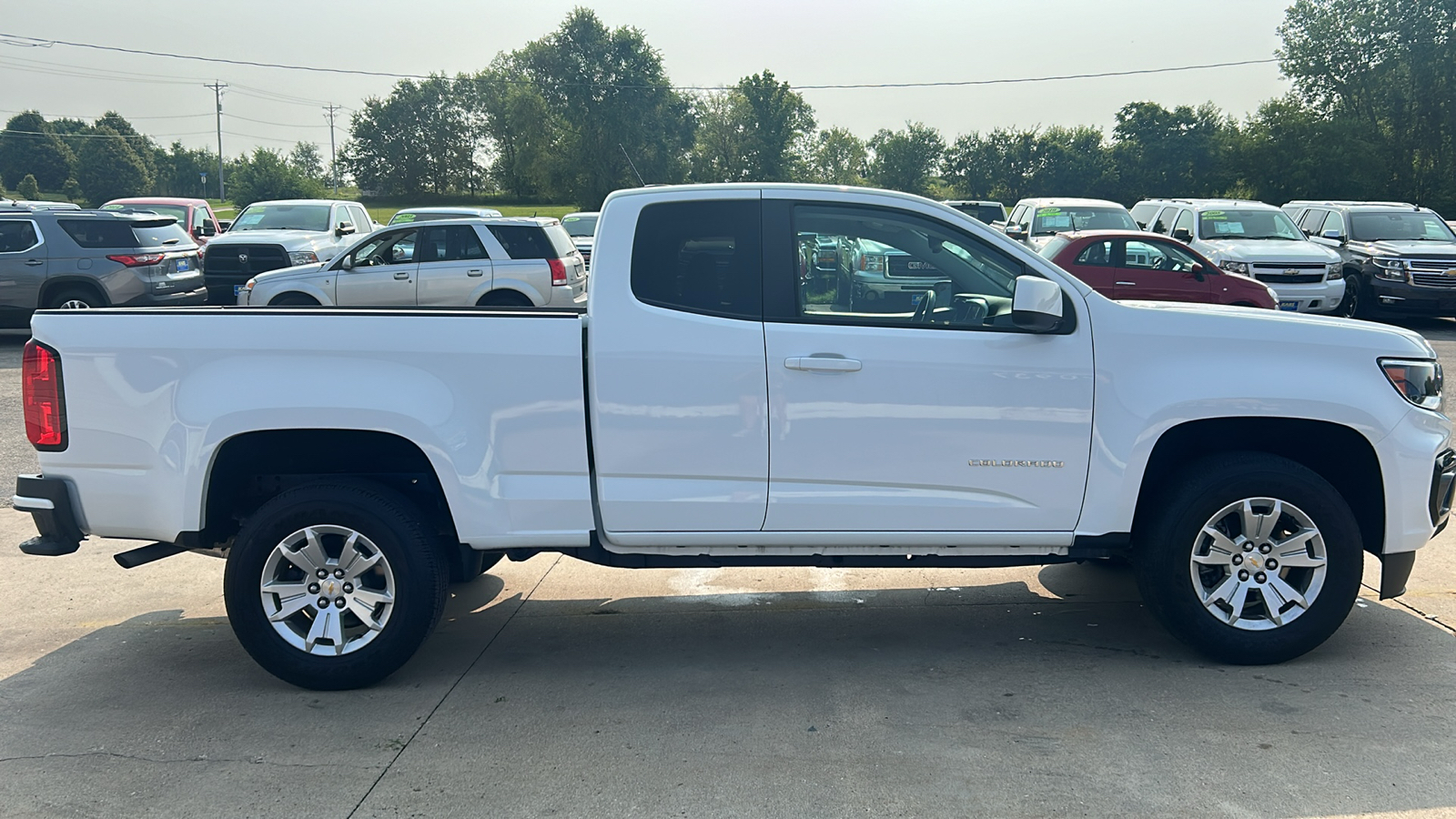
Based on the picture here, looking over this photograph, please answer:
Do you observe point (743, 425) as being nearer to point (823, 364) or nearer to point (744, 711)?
point (823, 364)

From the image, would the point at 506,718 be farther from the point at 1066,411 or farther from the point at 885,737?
the point at 1066,411

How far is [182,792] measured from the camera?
139 inches

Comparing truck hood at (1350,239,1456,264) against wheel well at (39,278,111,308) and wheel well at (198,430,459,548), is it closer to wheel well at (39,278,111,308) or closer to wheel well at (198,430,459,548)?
wheel well at (198,430,459,548)

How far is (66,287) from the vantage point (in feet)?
49.6

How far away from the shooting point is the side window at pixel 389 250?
48.0 feet

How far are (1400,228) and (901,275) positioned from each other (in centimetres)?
1751

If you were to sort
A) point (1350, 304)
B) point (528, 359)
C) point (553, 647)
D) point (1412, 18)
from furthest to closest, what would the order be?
1. point (1412, 18)
2. point (1350, 304)
3. point (553, 647)
4. point (528, 359)

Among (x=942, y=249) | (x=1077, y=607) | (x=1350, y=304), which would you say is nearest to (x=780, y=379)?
(x=942, y=249)

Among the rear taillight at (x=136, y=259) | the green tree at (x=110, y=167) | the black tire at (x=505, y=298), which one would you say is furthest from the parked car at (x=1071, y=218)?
the green tree at (x=110, y=167)

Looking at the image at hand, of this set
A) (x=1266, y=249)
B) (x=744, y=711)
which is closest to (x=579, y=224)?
(x=1266, y=249)

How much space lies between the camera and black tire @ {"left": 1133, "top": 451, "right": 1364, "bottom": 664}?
4.30 m

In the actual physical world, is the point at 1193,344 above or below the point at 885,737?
above

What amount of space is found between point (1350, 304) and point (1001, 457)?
53.9 feet

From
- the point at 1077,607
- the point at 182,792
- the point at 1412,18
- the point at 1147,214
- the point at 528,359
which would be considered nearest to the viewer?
the point at 182,792
